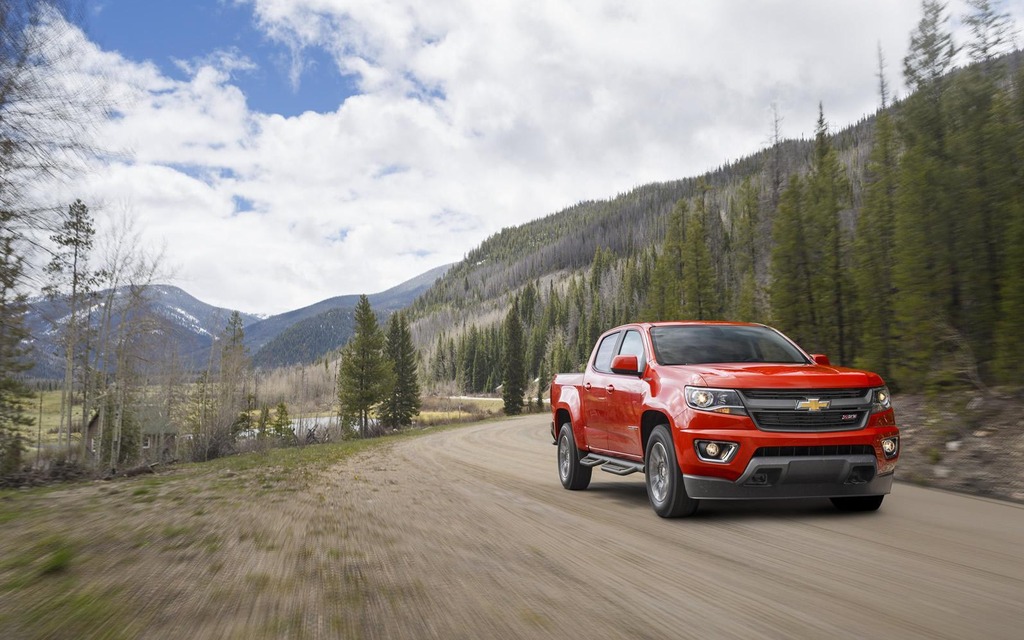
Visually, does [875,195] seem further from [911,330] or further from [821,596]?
[821,596]

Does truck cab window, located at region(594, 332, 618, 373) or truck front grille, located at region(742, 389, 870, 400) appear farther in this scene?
truck cab window, located at region(594, 332, 618, 373)

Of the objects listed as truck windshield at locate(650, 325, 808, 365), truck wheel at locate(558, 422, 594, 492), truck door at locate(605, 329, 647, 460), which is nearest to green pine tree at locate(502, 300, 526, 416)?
truck wheel at locate(558, 422, 594, 492)

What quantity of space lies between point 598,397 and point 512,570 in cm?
429

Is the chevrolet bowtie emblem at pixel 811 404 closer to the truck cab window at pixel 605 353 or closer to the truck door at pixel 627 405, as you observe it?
Result: the truck door at pixel 627 405

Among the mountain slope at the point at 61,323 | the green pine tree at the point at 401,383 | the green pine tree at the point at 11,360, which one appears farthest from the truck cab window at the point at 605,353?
the green pine tree at the point at 401,383

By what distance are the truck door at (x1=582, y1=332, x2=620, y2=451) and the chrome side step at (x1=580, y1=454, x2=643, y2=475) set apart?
14 cm

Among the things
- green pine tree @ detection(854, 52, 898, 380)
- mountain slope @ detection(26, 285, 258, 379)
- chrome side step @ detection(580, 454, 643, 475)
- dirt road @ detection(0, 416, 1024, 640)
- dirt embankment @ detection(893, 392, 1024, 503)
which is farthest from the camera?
green pine tree @ detection(854, 52, 898, 380)

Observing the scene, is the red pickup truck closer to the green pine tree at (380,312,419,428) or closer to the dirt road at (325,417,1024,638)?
the dirt road at (325,417,1024,638)

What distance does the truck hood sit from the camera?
20.0 feet

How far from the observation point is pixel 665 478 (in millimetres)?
6645

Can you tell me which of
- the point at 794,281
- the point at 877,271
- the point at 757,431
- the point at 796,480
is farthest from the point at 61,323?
the point at 794,281

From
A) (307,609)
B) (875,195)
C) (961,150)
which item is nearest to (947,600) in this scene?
(307,609)

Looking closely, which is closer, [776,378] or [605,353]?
[776,378]

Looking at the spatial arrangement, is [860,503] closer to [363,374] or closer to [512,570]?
[512,570]
